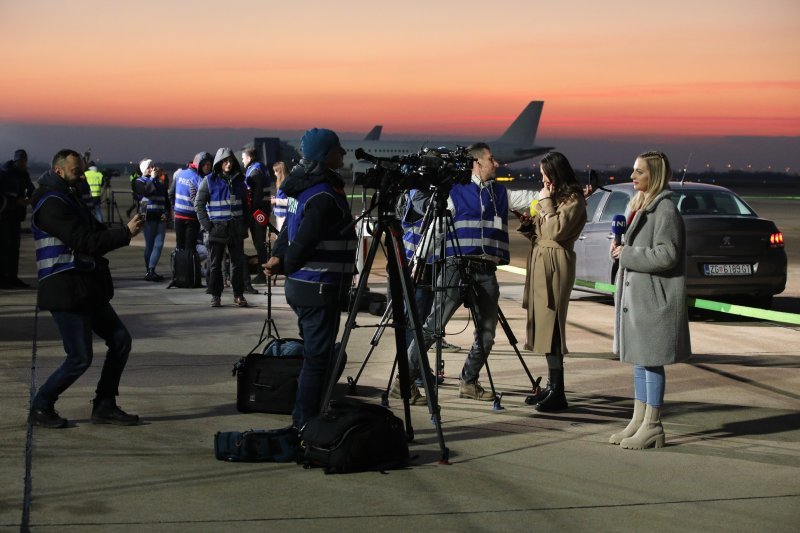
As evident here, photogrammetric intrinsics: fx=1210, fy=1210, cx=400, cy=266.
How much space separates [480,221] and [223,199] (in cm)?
631

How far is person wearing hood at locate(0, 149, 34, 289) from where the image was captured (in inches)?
671

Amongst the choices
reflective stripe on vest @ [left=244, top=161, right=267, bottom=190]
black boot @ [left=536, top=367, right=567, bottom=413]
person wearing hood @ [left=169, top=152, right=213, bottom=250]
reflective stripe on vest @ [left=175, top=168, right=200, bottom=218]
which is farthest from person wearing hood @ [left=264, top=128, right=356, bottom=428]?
reflective stripe on vest @ [left=175, top=168, right=200, bottom=218]

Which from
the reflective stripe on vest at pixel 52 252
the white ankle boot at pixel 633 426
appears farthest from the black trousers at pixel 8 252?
the white ankle boot at pixel 633 426

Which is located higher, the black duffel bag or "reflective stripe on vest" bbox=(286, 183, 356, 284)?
"reflective stripe on vest" bbox=(286, 183, 356, 284)

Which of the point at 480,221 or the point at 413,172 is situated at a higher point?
the point at 413,172

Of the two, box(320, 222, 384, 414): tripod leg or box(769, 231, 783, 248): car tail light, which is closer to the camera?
box(320, 222, 384, 414): tripod leg

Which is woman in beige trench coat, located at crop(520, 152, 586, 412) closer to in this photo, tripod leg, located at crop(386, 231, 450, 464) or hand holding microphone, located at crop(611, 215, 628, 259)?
hand holding microphone, located at crop(611, 215, 628, 259)

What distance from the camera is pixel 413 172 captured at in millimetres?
7219

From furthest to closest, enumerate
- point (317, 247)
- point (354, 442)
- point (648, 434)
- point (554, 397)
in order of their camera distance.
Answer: point (554, 397) → point (648, 434) → point (317, 247) → point (354, 442)

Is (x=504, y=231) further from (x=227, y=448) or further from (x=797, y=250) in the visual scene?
(x=797, y=250)

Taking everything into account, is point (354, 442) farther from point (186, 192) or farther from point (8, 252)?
point (8, 252)

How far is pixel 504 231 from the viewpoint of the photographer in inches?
361

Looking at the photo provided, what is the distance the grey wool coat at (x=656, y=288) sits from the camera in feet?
24.6

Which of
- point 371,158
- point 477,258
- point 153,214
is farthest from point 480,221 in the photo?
point 153,214
